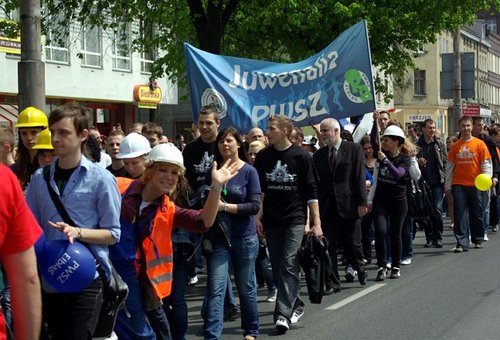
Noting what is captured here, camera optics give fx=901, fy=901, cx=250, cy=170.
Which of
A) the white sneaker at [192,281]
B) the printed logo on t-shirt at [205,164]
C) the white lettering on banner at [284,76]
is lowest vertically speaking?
the white sneaker at [192,281]

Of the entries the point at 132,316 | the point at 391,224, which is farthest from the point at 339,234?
the point at 132,316

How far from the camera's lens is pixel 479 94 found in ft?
274

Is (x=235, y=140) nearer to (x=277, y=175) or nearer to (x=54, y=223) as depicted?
(x=277, y=175)

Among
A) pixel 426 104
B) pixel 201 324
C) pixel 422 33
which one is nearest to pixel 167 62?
pixel 422 33

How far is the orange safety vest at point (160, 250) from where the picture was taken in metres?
5.47

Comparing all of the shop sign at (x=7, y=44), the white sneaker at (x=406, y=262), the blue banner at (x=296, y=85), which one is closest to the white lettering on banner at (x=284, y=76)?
the blue banner at (x=296, y=85)

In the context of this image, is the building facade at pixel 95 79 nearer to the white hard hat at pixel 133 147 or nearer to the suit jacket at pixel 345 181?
the suit jacket at pixel 345 181

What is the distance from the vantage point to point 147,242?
5477mm

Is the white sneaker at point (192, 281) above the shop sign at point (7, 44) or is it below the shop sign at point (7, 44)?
below

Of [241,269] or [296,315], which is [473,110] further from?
[241,269]

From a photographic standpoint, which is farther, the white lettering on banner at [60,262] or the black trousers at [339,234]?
the black trousers at [339,234]

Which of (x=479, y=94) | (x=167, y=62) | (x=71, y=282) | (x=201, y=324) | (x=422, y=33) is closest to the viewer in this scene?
(x=71, y=282)

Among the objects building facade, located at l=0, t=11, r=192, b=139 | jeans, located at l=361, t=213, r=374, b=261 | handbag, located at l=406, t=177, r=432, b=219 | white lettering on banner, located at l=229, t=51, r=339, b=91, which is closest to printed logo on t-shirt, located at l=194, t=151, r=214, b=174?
white lettering on banner, located at l=229, t=51, r=339, b=91

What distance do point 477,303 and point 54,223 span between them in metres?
5.51
